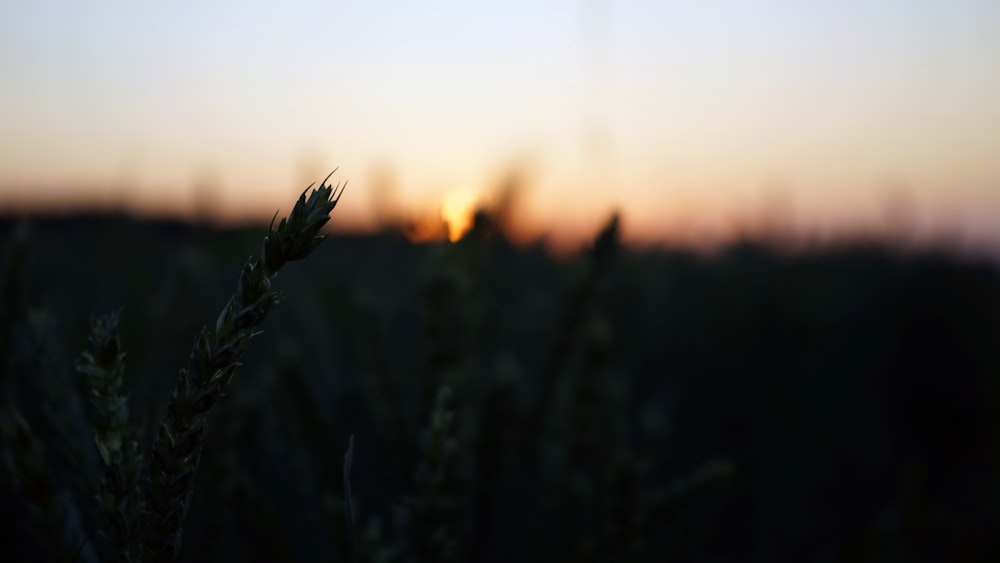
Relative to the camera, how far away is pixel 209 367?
484mm

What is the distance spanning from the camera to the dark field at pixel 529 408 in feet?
2.91

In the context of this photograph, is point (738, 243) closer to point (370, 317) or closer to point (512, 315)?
point (512, 315)

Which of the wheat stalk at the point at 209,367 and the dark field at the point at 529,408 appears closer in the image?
the wheat stalk at the point at 209,367

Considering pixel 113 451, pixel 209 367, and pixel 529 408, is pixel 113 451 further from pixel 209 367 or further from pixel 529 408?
pixel 529 408

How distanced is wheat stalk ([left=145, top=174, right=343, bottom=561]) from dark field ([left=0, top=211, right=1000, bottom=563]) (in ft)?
0.19

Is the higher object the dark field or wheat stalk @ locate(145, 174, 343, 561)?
wheat stalk @ locate(145, 174, 343, 561)

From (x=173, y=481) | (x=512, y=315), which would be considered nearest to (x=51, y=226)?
(x=512, y=315)

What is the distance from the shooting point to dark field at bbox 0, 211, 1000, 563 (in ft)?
2.91

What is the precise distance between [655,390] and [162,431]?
2.00m

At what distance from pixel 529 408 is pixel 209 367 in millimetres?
1119

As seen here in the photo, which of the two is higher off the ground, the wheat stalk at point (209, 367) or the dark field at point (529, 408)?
the wheat stalk at point (209, 367)

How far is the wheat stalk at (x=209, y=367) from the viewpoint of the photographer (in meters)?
0.47

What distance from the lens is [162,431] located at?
1.66 ft

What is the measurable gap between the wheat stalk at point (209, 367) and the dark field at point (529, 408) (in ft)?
0.19
